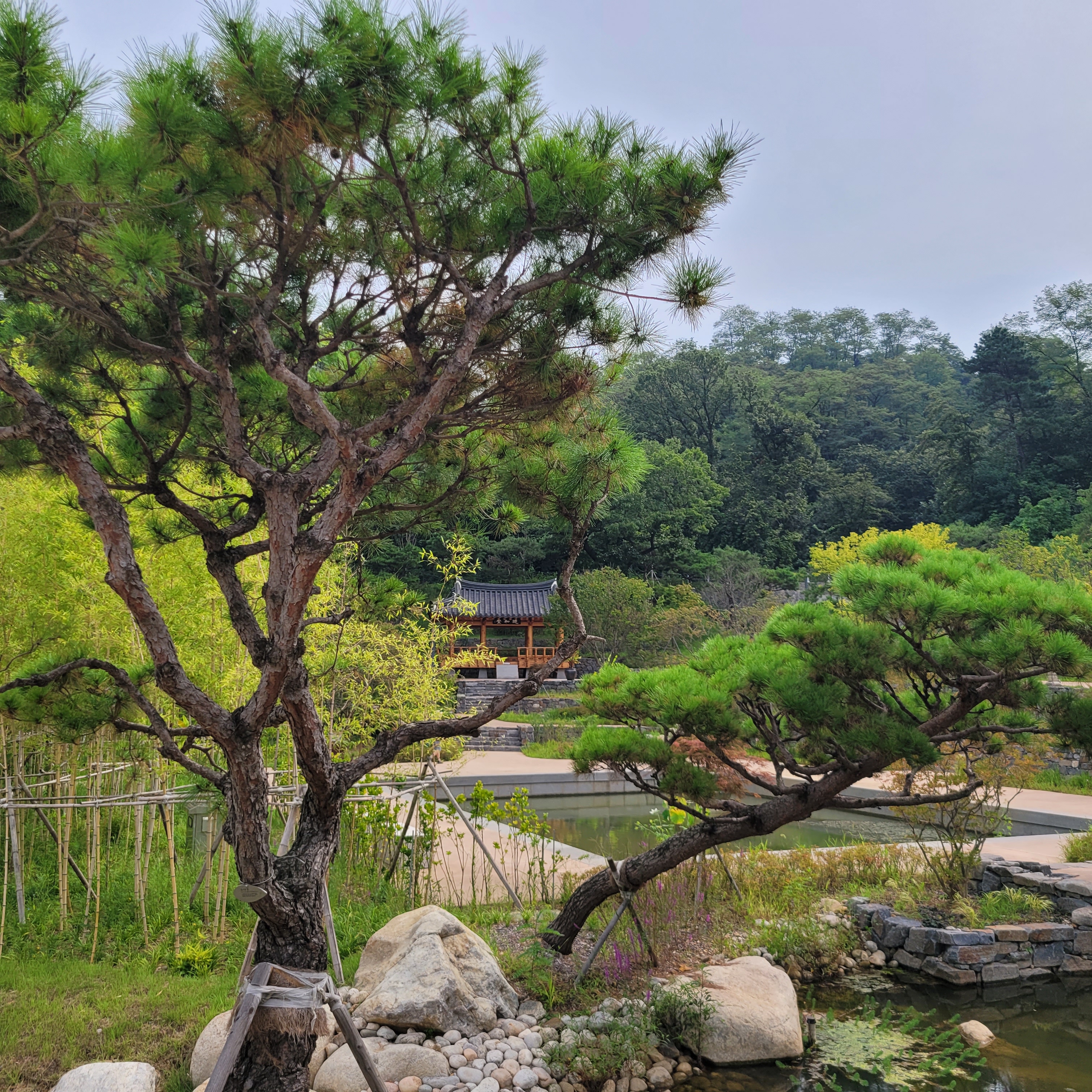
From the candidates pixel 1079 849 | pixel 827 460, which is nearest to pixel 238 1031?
pixel 1079 849

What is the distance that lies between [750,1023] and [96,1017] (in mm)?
2553

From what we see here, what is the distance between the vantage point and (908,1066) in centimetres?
338

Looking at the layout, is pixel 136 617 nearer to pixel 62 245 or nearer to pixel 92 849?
pixel 62 245

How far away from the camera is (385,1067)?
3.01 meters

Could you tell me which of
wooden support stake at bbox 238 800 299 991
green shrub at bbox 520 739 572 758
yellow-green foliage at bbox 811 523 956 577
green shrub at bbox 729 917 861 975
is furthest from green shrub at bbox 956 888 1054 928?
yellow-green foliage at bbox 811 523 956 577

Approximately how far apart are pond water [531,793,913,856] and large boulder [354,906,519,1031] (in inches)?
101

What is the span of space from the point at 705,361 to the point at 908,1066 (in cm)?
2796

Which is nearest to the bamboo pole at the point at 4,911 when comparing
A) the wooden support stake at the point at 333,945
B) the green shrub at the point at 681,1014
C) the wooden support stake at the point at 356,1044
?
the wooden support stake at the point at 333,945

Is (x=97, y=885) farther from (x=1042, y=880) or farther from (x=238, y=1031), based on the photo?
(x=1042, y=880)

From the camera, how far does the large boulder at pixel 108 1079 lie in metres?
2.56

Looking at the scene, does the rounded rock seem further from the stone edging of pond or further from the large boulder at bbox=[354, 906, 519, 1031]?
the large boulder at bbox=[354, 906, 519, 1031]

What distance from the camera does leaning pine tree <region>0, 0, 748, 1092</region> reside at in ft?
6.34

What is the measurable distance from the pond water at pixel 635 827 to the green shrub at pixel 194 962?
316cm

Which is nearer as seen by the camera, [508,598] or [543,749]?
[543,749]
